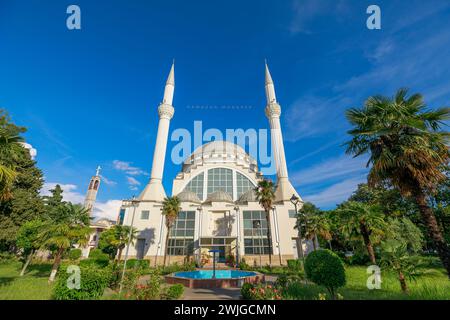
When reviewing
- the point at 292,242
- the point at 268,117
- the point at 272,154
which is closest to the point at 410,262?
the point at 292,242

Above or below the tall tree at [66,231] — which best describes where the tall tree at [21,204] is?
above

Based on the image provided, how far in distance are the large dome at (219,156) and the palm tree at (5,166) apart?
35748 millimetres

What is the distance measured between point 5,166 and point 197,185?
33.7 meters

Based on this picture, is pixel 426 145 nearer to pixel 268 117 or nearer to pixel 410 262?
pixel 410 262

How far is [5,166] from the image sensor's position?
945 centimetres

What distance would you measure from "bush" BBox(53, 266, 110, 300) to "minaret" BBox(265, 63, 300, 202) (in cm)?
3065

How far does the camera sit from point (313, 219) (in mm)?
24250

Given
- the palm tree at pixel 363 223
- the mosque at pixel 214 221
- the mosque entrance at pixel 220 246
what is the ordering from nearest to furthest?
the palm tree at pixel 363 223
the mosque at pixel 214 221
the mosque entrance at pixel 220 246

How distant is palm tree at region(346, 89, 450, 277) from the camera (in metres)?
8.24

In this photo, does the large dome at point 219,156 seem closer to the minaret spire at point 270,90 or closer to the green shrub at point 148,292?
the minaret spire at point 270,90

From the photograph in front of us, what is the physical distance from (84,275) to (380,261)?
50.2 ft

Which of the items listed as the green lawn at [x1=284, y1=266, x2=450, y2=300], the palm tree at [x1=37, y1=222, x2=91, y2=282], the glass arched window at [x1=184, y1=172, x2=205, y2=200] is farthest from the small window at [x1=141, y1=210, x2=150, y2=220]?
the green lawn at [x1=284, y1=266, x2=450, y2=300]

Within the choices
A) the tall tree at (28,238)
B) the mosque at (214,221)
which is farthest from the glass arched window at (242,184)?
the tall tree at (28,238)

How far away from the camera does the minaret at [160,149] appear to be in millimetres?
36469
